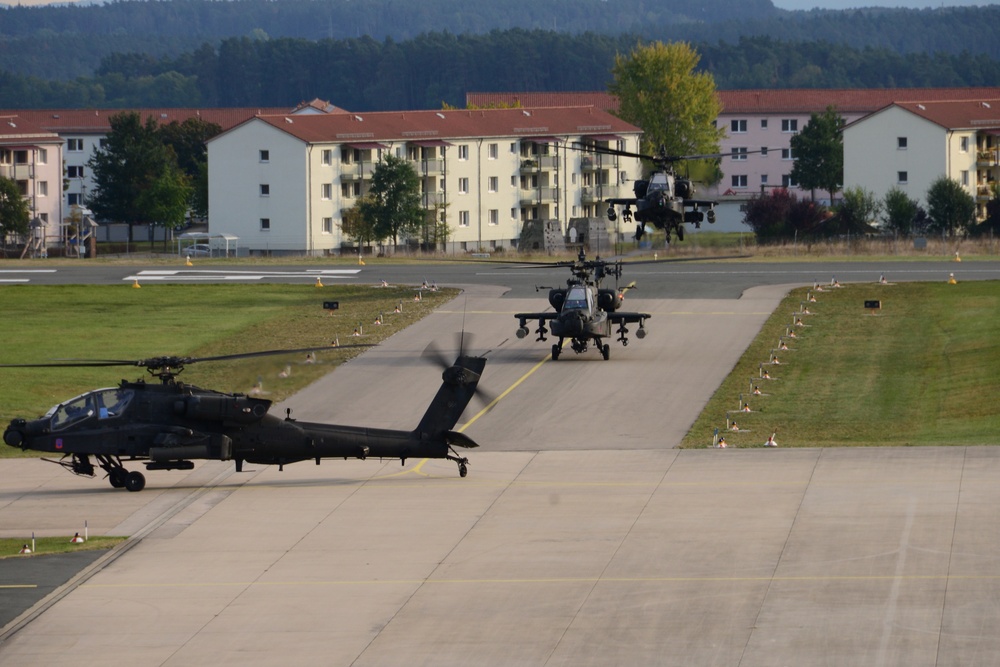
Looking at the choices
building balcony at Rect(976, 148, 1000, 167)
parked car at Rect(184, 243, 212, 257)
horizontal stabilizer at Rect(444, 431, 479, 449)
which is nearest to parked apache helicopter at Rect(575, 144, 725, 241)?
horizontal stabilizer at Rect(444, 431, 479, 449)

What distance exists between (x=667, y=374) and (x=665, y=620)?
28.6 meters

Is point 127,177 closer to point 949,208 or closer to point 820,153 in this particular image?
point 820,153

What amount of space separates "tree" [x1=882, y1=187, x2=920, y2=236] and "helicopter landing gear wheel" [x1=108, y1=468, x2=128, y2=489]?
92.9m

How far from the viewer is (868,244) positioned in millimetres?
104438

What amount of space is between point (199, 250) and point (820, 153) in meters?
67.7

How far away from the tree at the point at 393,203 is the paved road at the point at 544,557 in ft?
243

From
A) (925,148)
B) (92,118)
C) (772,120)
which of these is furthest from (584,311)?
(92,118)

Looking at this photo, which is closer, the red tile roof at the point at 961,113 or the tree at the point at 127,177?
the red tile roof at the point at 961,113

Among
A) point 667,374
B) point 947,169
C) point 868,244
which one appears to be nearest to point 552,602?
point 667,374

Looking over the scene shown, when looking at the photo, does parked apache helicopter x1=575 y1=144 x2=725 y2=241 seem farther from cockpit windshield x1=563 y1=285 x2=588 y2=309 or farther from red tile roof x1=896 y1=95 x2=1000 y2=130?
red tile roof x1=896 y1=95 x2=1000 y2=130

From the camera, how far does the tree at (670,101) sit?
15650cm

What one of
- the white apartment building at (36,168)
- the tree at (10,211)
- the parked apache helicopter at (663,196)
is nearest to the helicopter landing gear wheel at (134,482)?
the parked apache helicopter at (663,196)

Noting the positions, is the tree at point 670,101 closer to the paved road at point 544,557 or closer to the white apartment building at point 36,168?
the white apartment building at point 36,168

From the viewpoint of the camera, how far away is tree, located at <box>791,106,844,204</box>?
15950 centimetres
